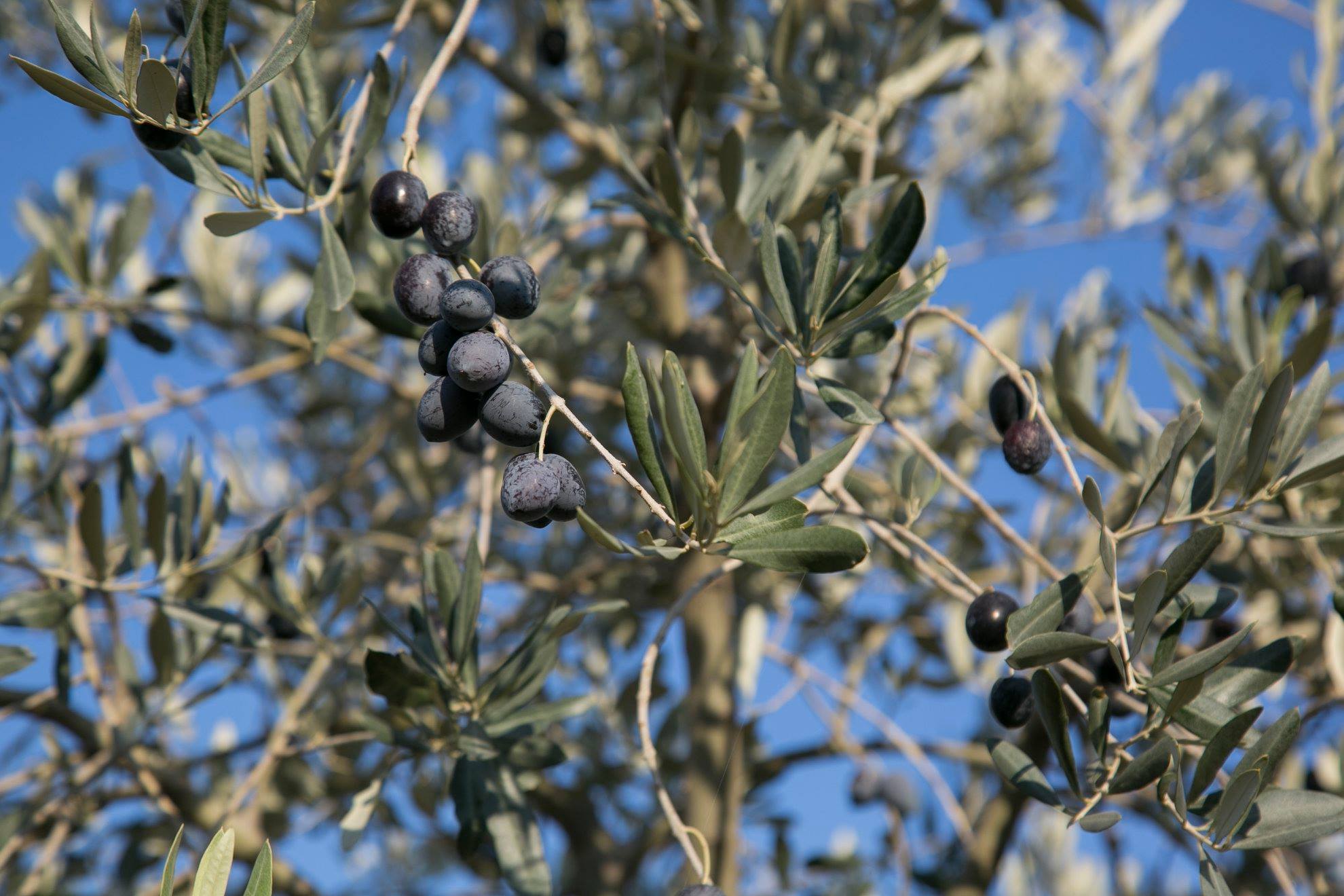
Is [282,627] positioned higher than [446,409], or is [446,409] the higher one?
[282,627]

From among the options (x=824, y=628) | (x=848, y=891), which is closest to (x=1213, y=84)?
(x=824, y=628)

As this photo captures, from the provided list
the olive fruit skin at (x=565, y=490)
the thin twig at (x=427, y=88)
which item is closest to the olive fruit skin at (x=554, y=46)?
the thin twig at (x=427, y=88)

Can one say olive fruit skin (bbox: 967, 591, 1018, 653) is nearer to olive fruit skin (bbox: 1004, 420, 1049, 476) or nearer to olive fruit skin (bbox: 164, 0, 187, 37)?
olive fruit skin (bbox: 1004, 420, 1049, 476)

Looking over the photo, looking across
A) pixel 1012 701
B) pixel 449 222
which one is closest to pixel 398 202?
pixel 449 222

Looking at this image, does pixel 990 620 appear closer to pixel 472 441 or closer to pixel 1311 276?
pixel 472 441

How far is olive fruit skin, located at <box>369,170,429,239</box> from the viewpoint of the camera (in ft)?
3.55

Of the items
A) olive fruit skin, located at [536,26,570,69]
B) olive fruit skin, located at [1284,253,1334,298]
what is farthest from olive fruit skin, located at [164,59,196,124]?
olive fruit skin, located at [1284,253,1334,298]

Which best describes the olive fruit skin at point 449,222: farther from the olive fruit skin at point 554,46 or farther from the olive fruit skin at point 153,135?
the olive fruit skin at point 554,46

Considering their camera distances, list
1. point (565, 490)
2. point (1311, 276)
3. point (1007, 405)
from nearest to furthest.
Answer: point (565, 490), point (1007, 405), point (1311, 276)

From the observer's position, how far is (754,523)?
0.97m

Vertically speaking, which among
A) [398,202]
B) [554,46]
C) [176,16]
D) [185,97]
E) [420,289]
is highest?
[554,46]

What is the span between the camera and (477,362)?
3.11ft

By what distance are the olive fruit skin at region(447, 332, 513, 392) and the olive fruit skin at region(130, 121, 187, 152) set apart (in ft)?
1.26

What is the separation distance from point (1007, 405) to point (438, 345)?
0.75 metres
